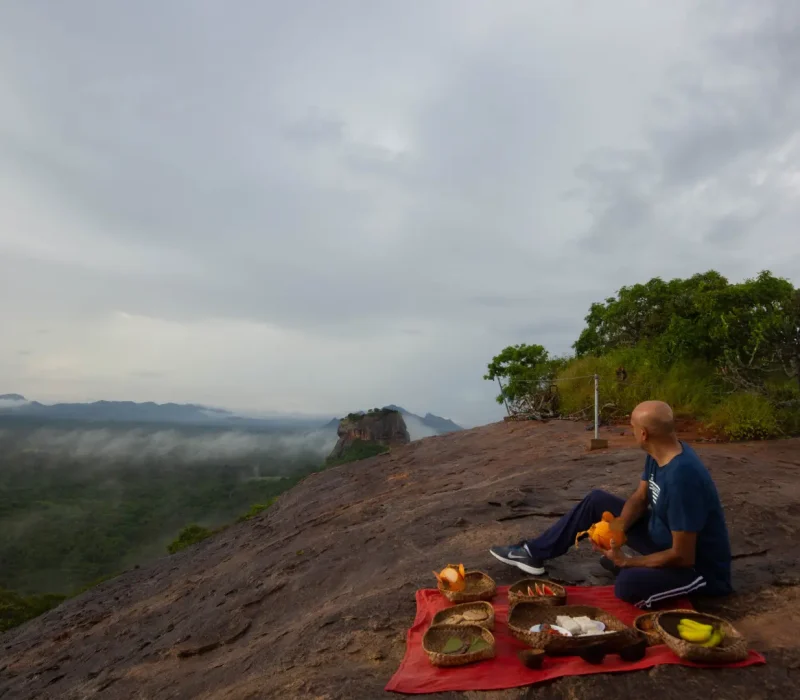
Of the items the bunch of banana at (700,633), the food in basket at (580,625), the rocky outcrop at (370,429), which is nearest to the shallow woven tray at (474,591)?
the food in basket at (580,625)

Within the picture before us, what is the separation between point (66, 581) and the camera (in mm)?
42781

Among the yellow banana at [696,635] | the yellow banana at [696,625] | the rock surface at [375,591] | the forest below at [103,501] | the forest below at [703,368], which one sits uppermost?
the forest below at [703,368]

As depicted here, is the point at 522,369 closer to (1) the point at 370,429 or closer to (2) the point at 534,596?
(2) the point at 534,596

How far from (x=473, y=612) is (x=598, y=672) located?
1.06 m

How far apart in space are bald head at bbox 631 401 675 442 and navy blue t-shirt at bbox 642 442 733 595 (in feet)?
0.52

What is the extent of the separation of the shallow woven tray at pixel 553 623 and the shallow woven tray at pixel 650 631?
7 cm

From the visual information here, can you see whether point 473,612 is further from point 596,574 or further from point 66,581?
point 66,581

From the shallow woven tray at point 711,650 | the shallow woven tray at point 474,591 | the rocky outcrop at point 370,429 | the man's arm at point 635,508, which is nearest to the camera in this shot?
the shallow woven tray at point 711,650

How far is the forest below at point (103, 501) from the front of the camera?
143 feet

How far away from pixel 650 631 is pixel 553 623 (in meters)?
0.59

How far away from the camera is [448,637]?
357 cm

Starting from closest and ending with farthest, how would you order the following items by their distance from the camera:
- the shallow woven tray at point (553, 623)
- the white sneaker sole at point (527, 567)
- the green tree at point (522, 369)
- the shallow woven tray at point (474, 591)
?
the shallow woven tray at point (553, 623) → the shallow woven tray at point (474, 591) → the white sneaker sole at point (527, 567) → the green tree at point (522, 369)

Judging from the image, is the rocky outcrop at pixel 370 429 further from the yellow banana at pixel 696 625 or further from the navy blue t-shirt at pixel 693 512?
the yellow banana at pixel 696 625

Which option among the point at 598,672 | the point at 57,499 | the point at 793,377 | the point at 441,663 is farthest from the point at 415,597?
the point at 57,499
